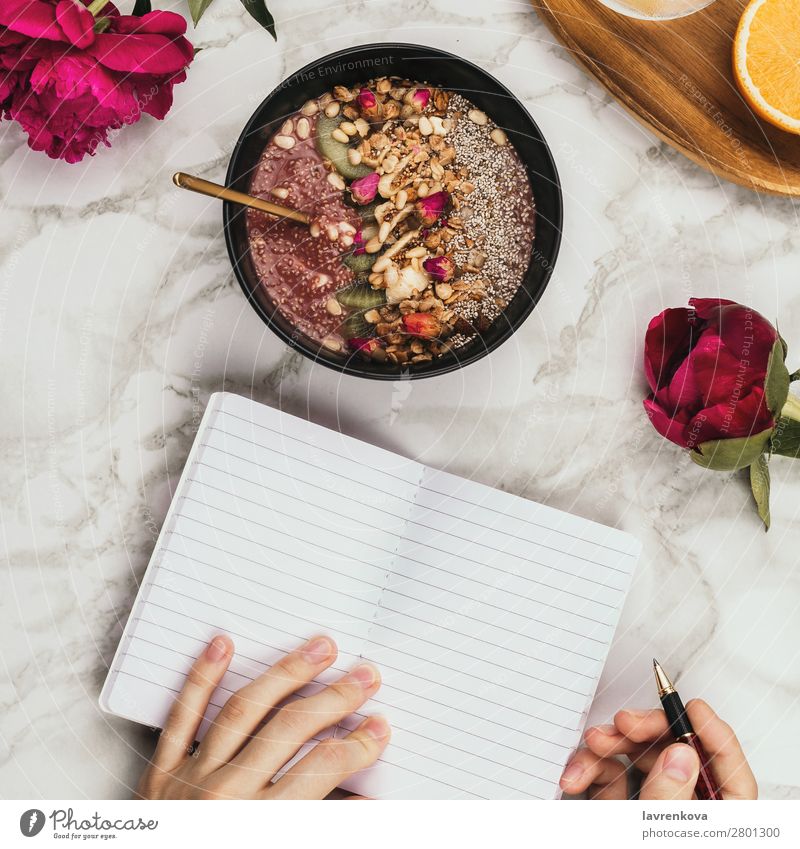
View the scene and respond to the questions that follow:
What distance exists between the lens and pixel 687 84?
484 mm

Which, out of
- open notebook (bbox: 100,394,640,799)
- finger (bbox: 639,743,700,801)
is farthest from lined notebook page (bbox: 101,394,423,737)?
finger (bbox: 639,743,700,801)

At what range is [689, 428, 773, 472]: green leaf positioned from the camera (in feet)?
1.34

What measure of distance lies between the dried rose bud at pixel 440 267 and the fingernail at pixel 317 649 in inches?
11.3

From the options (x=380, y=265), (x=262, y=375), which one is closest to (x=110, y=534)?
(x=262, y=375)

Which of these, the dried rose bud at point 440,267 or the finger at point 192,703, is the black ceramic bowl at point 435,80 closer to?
the dried rose bud at point 440,267

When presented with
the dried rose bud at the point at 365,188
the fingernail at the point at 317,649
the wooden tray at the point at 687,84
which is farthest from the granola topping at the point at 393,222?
the fingernail at the point at 317,649

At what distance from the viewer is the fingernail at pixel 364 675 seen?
494 mm

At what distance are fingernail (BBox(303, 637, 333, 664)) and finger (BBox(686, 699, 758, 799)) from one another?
283 millimetres

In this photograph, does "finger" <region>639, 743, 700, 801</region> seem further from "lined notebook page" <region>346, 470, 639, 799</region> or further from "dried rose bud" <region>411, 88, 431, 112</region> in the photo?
"dried rose bud" <region>411, 88, 431, 112</region>

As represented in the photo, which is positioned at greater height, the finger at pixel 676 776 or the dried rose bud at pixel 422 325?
the dried rose bud at pixel 422 325

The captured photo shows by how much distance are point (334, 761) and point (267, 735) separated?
0.06m
